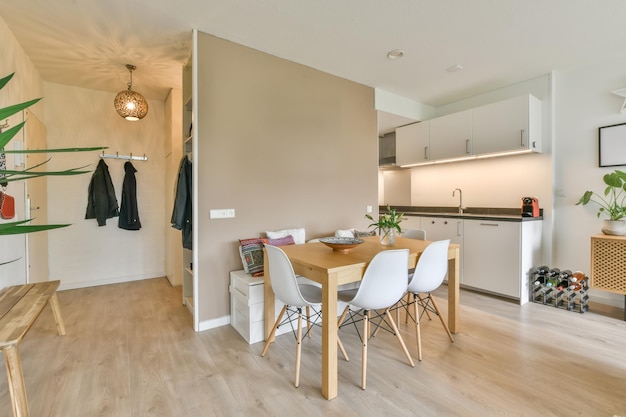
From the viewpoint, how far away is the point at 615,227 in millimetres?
3049

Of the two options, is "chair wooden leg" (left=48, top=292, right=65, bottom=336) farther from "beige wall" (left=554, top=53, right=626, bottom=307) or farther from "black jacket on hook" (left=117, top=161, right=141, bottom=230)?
"beige wall" (left=554, top=53, right=626, bottom=307)

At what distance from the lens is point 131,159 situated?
4328 mm

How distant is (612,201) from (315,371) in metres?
3.63

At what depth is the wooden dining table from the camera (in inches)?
72.2

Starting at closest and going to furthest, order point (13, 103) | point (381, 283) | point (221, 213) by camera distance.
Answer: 1. point (381, 283)
2. point (13, 103)
3. point (221, 213)

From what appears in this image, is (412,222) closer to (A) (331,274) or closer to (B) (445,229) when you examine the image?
(B) (445,229)

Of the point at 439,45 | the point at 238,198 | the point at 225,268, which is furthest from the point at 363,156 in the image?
the point at 225,268

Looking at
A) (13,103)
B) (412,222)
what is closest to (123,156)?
(13,103)

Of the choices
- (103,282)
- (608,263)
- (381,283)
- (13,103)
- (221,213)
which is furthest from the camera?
(103,282)

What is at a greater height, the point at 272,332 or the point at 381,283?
the point at 381,283

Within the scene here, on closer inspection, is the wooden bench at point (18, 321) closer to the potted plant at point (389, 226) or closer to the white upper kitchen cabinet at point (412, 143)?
the potted plant at point (389, 226)

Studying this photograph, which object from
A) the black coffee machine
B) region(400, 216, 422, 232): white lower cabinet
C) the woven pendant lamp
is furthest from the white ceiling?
region(400, 216, 422, 232): white lower cabinet

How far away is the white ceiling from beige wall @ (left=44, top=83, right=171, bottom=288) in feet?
1.60

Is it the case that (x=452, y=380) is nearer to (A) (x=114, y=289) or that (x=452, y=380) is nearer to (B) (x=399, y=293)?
(B) (x=399, y=293)
